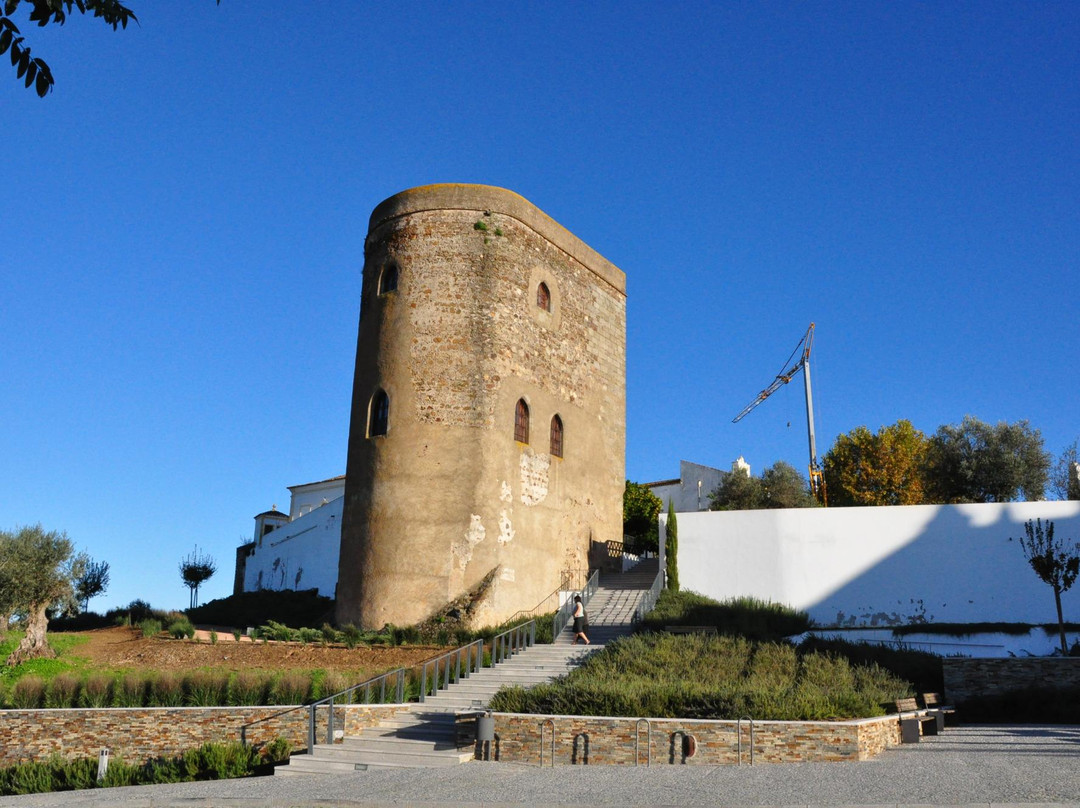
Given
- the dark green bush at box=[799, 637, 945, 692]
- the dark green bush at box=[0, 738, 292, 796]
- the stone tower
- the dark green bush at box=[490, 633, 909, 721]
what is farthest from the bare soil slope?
the dark green bush at box=[799, 637, 945, 692]

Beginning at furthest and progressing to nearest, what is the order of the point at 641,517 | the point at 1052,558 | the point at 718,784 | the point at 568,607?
the point at 641,517 → the point at 568,607 → the point at 1052,558 → the point at 718,784

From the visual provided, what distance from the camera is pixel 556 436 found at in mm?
24875

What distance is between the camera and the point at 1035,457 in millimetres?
30094

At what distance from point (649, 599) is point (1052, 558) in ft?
26.2

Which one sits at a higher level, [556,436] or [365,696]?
[556,436]

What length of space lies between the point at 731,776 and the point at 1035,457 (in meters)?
23.8

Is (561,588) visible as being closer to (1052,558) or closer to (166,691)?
(166,691)

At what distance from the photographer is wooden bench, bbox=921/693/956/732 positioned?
1334 cm

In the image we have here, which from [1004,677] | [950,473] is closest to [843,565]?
[1004,677]

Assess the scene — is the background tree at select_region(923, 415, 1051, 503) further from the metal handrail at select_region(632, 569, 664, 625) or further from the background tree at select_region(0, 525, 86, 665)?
the background tree at select_region(0, 525, 86, 665)

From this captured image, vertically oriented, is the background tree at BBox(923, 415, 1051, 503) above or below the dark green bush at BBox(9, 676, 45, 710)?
above

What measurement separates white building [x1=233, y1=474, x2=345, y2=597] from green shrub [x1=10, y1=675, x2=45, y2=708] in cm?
1283

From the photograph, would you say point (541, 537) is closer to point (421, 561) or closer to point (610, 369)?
point (421, 561)

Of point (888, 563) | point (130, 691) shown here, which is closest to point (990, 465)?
point (888, 563)
